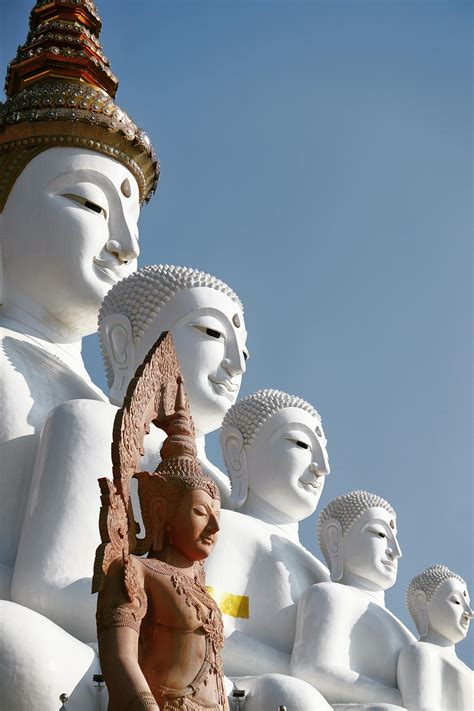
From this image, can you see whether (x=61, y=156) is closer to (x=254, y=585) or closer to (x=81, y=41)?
(x=81, y=41)

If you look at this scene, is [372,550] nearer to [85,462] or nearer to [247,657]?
[247,657]

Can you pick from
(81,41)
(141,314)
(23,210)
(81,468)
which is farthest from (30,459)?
(81,41)

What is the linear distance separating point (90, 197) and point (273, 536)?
2.65 m

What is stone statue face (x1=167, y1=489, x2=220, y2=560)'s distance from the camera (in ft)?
16.1

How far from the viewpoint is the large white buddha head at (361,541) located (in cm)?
840

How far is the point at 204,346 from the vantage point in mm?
7828

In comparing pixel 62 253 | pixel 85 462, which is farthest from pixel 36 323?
pixel 85 462

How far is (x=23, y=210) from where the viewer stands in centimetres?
822

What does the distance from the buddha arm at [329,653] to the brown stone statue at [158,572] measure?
7.56 feet

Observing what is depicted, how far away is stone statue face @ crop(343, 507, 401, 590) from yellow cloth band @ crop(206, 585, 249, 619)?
1292mm

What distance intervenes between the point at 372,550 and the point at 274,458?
3.30ft

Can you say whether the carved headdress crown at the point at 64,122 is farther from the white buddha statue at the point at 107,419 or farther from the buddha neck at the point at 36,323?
the white buddha statue at the point at 107,419

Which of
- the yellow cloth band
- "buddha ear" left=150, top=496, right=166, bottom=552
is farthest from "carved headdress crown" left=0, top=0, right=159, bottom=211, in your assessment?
"buddha ear" left=150, top=496, right=166, bottom=552

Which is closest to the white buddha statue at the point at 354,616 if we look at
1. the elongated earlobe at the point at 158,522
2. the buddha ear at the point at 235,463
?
the buddha ear at the point at 235,463
